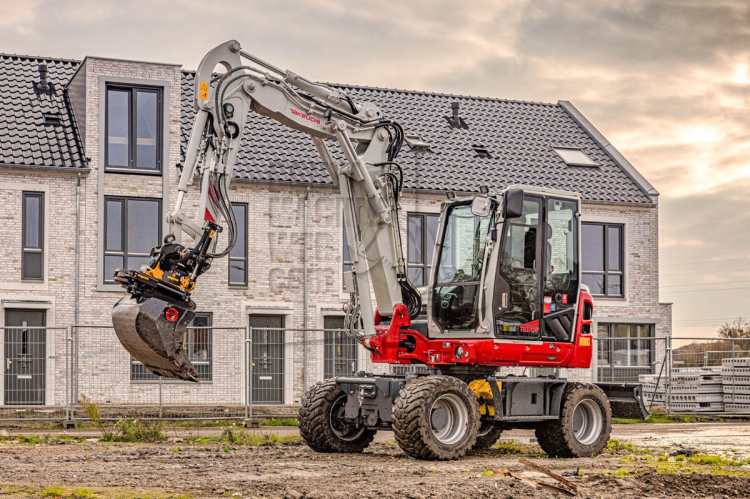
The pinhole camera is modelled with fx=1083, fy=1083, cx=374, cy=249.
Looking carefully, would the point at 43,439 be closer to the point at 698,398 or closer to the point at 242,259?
the point at 242,259

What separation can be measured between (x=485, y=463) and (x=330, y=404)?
2.47m

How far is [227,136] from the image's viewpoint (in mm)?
13445

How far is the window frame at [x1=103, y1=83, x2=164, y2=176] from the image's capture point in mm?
26391

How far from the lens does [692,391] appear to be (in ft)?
86.1

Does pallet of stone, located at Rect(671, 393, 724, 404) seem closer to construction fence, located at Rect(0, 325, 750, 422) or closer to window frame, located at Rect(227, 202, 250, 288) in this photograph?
construction fence, located at Rect(0, 325, 750, 422)

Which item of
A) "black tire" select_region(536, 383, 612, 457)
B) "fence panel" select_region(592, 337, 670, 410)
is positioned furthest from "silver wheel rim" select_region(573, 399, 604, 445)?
"fence panel" select_region(592, 337, 670, 410)

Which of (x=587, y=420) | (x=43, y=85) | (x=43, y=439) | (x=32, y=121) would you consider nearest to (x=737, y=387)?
(x=587, y=420)

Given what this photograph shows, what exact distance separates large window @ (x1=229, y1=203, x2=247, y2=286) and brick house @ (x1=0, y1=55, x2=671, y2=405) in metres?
0.04

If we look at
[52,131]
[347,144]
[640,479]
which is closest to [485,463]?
[640,479]

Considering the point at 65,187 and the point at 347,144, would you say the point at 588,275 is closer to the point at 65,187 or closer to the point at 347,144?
the point at 65,187

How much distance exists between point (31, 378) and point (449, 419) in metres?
11.0

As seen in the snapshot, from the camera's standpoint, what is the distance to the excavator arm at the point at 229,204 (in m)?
12.0

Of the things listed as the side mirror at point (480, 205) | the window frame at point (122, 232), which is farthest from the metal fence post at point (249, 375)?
the side mirror at point (480, 205)

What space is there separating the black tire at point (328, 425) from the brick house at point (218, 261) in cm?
779
